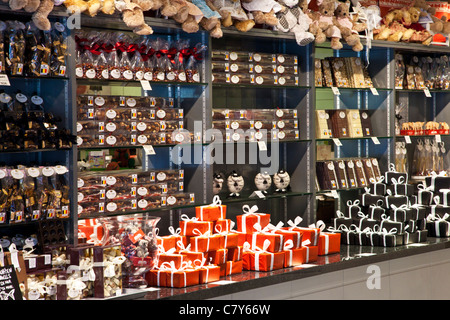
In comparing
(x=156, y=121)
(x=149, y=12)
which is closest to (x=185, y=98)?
(x=156, y=121)

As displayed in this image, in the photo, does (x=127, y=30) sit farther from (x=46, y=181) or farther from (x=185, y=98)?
(x=46, y=181)

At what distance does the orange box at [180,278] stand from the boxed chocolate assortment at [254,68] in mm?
1542

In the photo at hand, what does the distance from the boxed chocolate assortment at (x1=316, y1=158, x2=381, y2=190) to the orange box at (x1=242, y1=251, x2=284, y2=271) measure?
4.62ft

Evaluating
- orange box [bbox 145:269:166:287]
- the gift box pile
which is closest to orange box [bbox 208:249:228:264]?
orange box [bbox 145:269:166:287]

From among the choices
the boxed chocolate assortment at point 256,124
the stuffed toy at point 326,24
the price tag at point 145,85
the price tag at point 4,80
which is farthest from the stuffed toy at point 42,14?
the stuffed toy at point 326,24

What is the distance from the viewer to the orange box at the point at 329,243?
457cm

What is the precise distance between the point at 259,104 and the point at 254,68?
1.68ft

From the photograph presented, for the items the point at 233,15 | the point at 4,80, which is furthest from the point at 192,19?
the point at 4,80

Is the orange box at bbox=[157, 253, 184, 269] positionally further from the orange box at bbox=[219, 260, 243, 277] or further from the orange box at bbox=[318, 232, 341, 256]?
the orange box at bbox=[318, 232, 341, 256]

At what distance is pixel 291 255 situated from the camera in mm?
4207

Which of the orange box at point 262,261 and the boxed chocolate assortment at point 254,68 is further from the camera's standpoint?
the boxed chocolate assortment at point 254,68

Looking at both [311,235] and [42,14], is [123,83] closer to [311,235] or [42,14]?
[42,14]

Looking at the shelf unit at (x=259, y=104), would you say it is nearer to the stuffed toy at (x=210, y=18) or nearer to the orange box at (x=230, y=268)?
the stuffed toy at (x=210, y=18)
